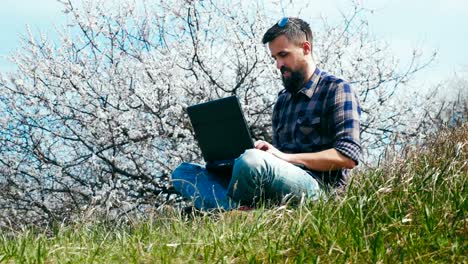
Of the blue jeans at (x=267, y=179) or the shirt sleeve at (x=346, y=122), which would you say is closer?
the blue jeans at (x=267, y=179)

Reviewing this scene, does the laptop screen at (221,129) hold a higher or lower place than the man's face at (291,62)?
lower

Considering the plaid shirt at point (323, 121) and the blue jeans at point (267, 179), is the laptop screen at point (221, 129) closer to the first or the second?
the plaid shirt at point (323, 121)

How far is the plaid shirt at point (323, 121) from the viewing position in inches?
165

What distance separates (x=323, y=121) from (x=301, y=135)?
173 mm

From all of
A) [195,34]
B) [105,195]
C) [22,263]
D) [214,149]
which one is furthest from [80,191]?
[22,263]

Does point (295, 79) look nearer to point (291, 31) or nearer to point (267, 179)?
point (291, 31)

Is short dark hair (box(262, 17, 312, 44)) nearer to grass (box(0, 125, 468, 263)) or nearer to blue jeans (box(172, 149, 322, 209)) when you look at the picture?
blue jeans (box(172, 149, 322, 209))

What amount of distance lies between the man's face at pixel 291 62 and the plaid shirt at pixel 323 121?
0.07m

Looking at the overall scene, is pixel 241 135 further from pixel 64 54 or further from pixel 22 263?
pixel 64 54

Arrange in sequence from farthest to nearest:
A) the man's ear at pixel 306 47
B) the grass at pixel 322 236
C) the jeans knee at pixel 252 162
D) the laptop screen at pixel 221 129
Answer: the man's ear at pixel 306 47 < the laptop screen at pixel 221 129 < the jeans knee at pixel 252 162 < the grass at pixel 322 236

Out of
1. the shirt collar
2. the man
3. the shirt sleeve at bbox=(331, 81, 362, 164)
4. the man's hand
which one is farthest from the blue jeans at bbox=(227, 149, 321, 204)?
the shirt collar

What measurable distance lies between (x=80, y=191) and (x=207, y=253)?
5.89 m

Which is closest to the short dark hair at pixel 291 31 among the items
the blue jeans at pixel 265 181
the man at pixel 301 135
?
the man at pixel 301 135

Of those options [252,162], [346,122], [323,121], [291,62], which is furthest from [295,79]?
[252,162]
